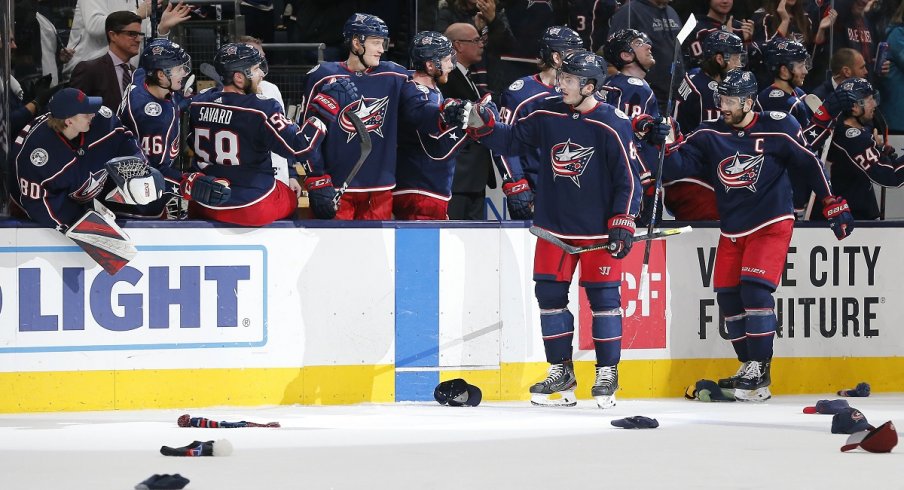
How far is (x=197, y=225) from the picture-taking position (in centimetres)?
869

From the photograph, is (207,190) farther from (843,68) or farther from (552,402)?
(843,68)

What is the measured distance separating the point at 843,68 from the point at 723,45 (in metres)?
1.26

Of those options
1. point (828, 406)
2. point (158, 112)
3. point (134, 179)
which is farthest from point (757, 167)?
point (134, 179)

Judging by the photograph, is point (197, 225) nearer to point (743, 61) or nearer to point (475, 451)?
point (475, 451)

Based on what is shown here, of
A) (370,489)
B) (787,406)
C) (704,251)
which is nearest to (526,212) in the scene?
(704,251)

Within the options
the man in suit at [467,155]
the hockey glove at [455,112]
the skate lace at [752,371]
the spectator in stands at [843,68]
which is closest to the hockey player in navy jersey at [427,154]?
the hockey glove at [455,112]

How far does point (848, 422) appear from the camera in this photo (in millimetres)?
7680

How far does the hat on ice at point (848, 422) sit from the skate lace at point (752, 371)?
141cm

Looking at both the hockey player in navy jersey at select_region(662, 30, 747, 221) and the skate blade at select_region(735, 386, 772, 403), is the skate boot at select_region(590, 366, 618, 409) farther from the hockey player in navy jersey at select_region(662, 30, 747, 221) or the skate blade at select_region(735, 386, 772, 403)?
the hockey player in navy jersey at select_region(662, 30, 747, 221)

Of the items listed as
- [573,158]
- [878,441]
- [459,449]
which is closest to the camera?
[878,441]

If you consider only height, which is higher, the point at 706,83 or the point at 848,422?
the point at 706,83

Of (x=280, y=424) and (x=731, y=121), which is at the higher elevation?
(x=731, y=121)

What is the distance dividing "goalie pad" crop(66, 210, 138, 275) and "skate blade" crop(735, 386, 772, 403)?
3.44m

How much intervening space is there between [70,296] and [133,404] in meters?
0.65
